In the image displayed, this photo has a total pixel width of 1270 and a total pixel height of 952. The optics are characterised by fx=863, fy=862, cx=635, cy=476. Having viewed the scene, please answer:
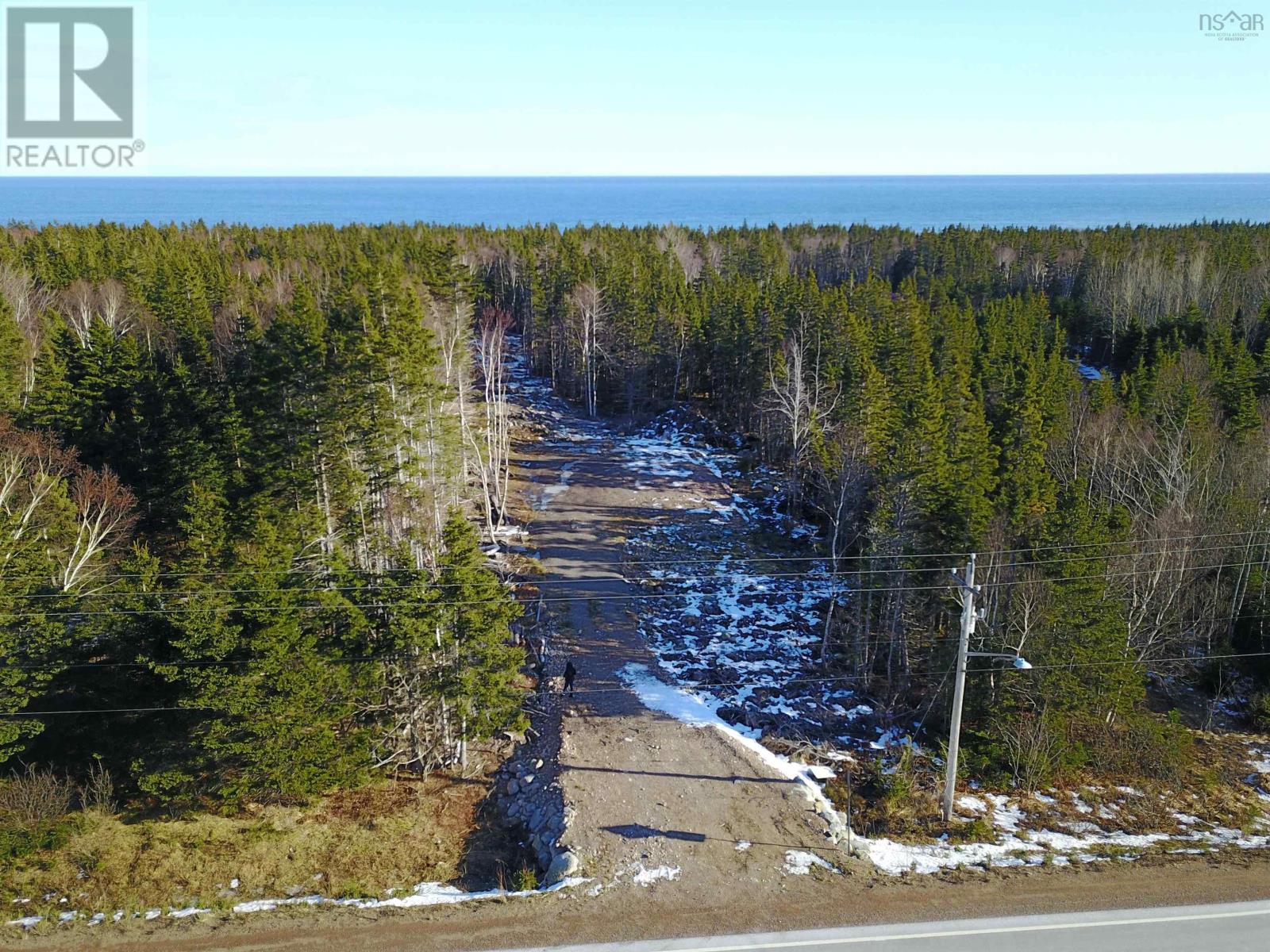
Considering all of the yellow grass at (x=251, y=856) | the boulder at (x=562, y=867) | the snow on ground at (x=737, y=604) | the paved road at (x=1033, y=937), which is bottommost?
the yellow grass at (x=251, y=856)

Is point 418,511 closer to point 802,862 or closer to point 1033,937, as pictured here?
point 802,862

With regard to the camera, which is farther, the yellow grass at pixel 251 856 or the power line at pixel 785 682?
the power line at pixel 785 682

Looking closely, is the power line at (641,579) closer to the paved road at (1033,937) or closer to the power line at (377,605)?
the power line at (377,605)

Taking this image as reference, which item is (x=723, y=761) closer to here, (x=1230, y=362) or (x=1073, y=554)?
(x=1073, y=554)

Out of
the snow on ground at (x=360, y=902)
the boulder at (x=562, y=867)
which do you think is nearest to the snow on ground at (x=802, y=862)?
the snow on ground at (x=360, y=902)

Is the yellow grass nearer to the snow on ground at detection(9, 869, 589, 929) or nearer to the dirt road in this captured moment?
the snow on ground at detection(9, 869, 589, 929)

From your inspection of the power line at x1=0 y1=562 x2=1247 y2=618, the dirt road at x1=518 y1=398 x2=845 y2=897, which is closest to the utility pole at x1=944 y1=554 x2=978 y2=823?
the power line at x1=0 y1=562 x2=1247 y2=618
